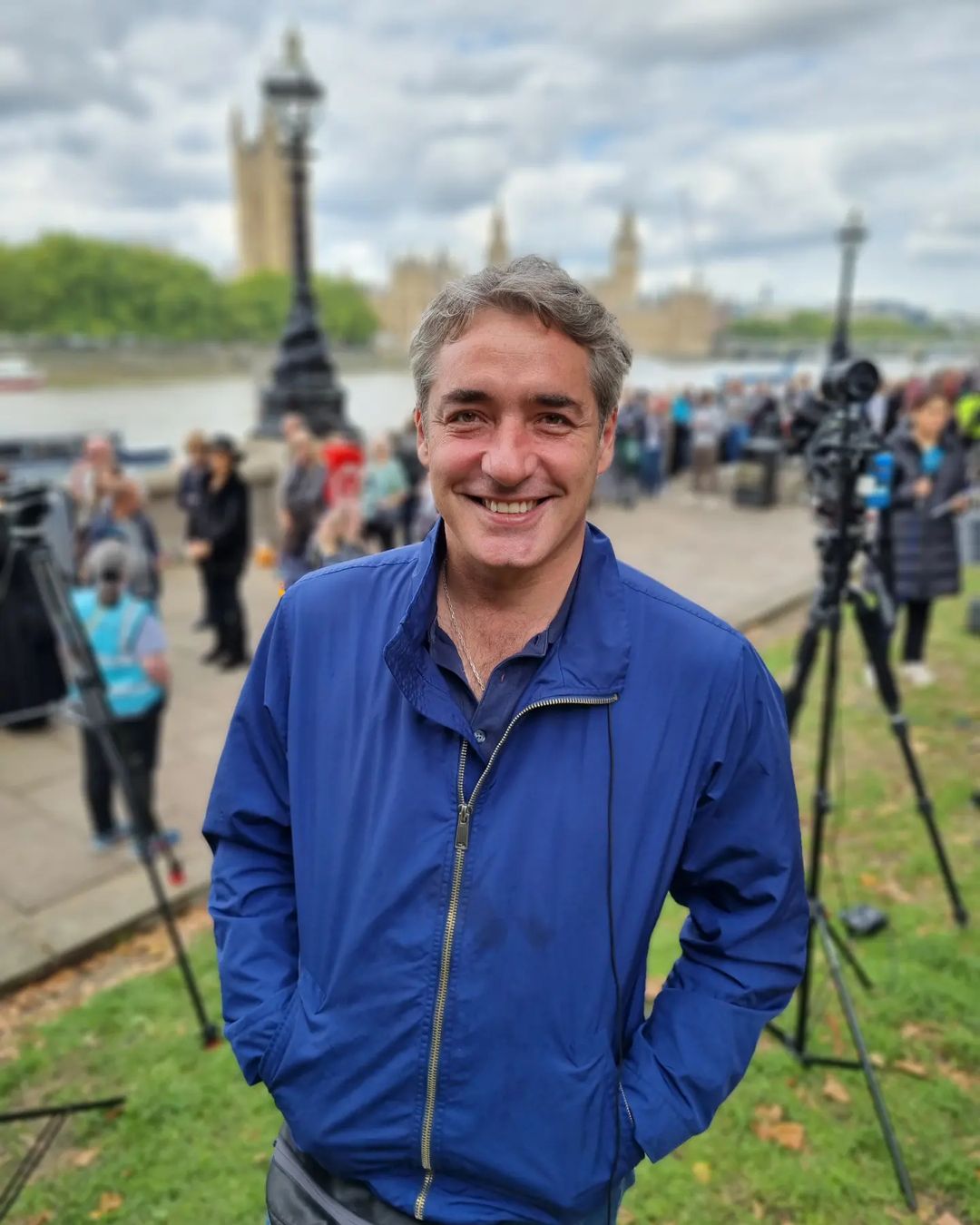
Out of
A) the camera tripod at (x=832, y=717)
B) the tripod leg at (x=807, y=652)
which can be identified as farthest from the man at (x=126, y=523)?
the camera tripod at (x=832, y=717)

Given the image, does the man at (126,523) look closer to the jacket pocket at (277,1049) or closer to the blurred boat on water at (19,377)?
the jacket pocket at (277,1049)

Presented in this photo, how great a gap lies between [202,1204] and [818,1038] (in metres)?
2.24

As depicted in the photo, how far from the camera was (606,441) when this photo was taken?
5.14 feet

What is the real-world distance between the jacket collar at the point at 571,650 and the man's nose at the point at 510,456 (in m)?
0.23

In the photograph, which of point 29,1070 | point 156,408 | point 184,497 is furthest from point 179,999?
point 156,408

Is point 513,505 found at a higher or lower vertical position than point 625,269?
lower

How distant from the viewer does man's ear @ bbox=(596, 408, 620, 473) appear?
153cm

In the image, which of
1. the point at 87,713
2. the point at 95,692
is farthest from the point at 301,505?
the point at 95,692

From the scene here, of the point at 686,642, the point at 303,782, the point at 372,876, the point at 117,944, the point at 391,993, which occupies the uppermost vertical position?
the point at 686,642

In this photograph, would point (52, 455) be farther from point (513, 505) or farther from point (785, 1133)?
point (513, 505)

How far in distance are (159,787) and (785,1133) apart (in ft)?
13.4

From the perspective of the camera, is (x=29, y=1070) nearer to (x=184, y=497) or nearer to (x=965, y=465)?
(x=184, y=497)

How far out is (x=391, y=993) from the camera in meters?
1.42

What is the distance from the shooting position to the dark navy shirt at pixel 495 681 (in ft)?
4.74
